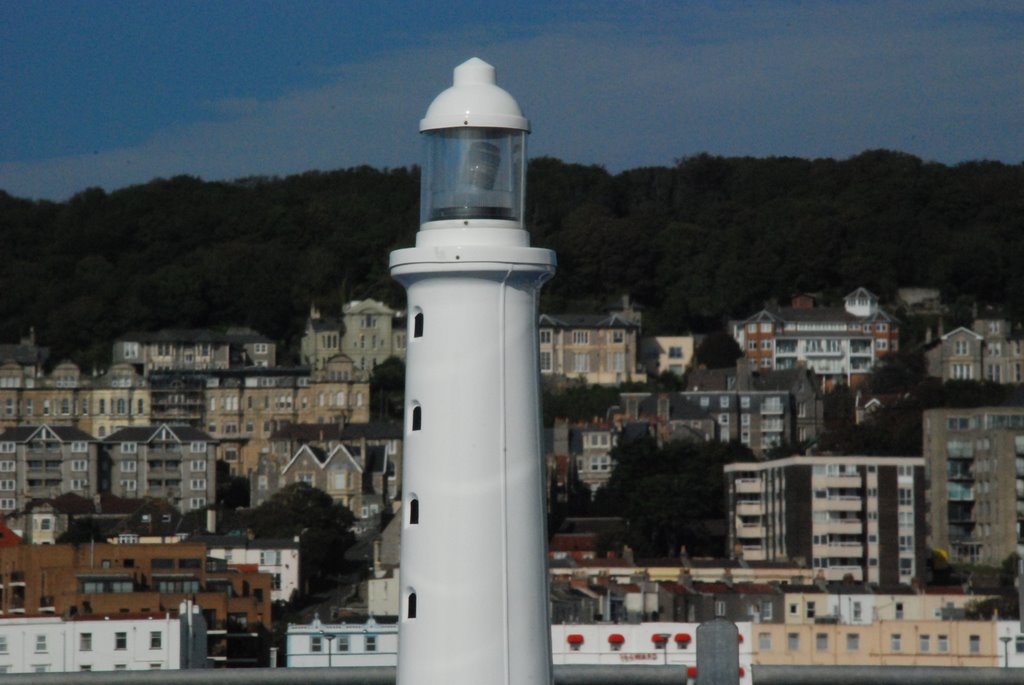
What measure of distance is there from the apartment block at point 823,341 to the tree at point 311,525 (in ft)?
94.3

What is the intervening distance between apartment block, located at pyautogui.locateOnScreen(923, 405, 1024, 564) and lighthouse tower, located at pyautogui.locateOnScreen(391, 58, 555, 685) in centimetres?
6069

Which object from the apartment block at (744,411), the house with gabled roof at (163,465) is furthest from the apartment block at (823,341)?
the house with gabled roof at (163,465)

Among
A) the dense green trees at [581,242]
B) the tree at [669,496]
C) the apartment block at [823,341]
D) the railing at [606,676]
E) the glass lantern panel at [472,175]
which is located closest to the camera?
the glass lantern panel at [472,175]

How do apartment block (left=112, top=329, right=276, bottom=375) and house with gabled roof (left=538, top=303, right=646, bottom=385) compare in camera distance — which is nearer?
house with gabled roof (left=538, top=303, right=646, bottom=385)

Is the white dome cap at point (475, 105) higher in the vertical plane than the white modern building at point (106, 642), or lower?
higher

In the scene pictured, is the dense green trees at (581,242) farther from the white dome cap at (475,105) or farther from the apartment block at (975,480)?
the white dome cap at (475,105)

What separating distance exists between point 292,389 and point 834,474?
39.6 meters

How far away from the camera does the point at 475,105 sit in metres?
8.07

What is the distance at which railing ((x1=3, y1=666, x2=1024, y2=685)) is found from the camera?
9.27 metres

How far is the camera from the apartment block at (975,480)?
2697 inches

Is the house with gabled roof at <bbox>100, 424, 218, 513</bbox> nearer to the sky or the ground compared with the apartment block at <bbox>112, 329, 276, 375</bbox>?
nearer to the ground

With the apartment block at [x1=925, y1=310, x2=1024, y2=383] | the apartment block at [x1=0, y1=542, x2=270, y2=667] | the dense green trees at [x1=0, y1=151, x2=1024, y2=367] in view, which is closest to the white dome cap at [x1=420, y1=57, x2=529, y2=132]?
the apartment block at [x1=0, y1=542, x2=270, y2=667]

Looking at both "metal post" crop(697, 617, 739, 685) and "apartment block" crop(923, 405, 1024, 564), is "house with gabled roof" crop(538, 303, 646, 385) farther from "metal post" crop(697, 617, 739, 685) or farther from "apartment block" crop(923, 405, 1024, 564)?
"metal post" crop(697, 617, 739, 685)

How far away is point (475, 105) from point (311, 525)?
216ft
